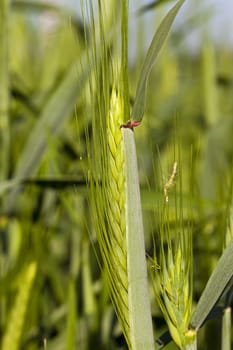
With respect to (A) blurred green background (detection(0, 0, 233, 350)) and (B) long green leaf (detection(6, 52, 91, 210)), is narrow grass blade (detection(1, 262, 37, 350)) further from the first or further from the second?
(B) long green leaf (detection(6, 52, 91, 210))

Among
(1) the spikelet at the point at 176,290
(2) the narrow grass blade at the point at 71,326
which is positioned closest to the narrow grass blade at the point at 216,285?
(1) the spikelet at the point at 176,290

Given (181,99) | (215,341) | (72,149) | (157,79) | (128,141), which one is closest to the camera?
(128,141)

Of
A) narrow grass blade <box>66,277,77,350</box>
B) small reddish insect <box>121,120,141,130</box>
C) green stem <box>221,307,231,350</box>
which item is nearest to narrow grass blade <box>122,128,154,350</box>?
small reddish insect <box>121,120,141,130</box>

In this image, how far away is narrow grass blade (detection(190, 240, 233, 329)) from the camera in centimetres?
40

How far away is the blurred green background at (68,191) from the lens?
0.68m

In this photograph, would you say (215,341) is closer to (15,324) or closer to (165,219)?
(15,324)

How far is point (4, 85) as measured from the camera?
3.18 ft

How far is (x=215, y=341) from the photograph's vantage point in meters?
0.84

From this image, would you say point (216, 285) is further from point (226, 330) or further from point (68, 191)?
point (68, 191)

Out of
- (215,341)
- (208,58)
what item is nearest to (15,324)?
(215,341)

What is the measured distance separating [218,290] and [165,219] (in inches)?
1.8

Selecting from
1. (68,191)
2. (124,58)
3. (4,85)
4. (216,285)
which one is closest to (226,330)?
(216,285)

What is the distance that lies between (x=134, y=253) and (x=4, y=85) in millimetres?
610

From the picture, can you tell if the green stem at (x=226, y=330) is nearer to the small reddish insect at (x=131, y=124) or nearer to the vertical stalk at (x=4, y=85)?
the small reddish insect at (x=131, y=124)
